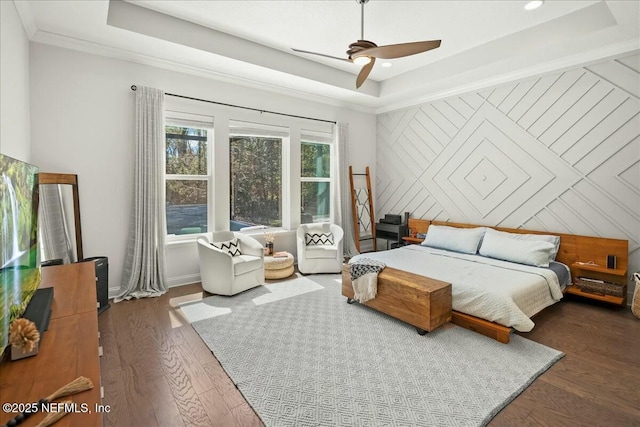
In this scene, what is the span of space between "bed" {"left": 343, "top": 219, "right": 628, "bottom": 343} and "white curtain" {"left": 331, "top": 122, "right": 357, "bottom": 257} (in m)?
1.54

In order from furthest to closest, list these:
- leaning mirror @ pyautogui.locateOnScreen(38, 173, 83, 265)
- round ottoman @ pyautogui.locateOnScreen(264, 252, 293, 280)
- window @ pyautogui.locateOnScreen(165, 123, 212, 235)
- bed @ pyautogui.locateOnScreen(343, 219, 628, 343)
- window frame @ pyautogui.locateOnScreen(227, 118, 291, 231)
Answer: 1. window frame @ pyautogui.locateOnScreen(227, 118, 291, 231)
2. round ottoman @ pyautogui.locateOnScreen(264, 252, 293, 280)
3. window @ pyautogui.locateOnScreen(165, 123, 212, 235)
4. leaning mirror @ pyautogui.locateOnScreen(38, 173, 83, 265)
5. bed @ pyautogui.locateOnScreen(343, 219, 628, 343)

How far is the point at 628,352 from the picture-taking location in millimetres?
2510

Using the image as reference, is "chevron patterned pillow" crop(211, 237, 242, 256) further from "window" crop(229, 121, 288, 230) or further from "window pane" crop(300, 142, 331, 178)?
"window pane" crop(300, 142, 331, 178)

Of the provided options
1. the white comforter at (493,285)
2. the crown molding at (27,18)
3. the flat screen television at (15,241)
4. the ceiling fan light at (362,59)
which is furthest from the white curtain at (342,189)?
the flat screen television at (15,241)

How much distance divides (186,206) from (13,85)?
2126 mm

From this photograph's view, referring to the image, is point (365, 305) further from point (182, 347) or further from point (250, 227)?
point (250, 227)

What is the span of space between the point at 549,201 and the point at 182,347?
4429mm

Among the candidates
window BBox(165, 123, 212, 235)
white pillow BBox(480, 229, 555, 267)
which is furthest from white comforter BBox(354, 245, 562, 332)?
window BBox(165, 123, 212, 235)

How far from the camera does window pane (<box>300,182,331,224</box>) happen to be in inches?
218

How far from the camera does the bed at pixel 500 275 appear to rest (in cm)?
269

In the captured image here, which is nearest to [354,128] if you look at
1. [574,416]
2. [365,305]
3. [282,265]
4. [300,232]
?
[300,232]

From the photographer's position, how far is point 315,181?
564cm

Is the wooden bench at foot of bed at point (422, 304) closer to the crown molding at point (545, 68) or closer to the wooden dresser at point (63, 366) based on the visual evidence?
the wooden dresser at point (63, 366)

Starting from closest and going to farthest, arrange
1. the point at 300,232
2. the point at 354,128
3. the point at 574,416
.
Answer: the point at 574,416, the point at 300,232, the point at 354,128
